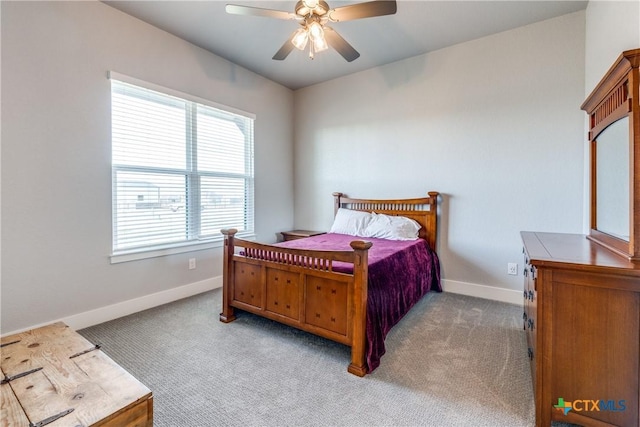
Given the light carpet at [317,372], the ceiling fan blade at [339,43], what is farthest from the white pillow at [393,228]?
the ceiling fan blade at [339,43]

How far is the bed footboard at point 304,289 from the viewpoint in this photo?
72.6 inches

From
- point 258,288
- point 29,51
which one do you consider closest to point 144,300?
point 258,288

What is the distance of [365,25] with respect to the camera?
286 cm

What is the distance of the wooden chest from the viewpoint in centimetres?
97

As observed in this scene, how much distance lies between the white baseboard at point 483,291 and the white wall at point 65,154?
260cm

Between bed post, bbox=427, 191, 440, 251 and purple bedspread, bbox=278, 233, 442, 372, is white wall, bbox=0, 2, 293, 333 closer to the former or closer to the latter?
purple bedspread, bbox=278, 233, 442, 372

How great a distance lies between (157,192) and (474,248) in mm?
3455

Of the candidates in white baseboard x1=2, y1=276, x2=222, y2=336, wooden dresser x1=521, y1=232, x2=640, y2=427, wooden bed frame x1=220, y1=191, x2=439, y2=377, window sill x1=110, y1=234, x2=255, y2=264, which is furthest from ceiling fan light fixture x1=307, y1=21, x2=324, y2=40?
white baseboard x1=2, y1=276, x2=222, y2=336

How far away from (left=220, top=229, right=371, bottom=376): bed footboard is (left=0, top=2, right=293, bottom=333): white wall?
590 millimetres

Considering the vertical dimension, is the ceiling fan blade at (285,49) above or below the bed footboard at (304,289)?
above

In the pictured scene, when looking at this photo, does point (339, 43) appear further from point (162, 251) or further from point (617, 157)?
point (162, 251)

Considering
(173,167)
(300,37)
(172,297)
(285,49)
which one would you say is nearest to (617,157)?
(300,37)

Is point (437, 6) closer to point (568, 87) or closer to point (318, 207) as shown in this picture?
point (568, 87)

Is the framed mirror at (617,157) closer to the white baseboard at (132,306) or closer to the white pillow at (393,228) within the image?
the white pillow at (393,228)
